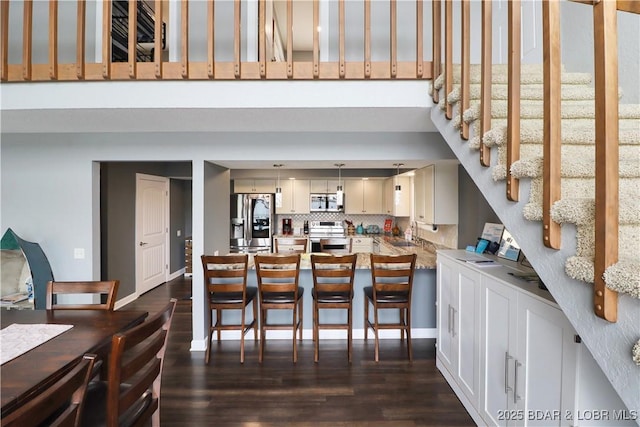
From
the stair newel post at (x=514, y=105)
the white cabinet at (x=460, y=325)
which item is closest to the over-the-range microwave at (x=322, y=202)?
the white cabinet at (x=460, y=325)

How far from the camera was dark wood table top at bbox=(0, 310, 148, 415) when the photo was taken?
51.2 inches

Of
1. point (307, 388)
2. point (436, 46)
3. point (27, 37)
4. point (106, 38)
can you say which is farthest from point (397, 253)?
point (27, 37)

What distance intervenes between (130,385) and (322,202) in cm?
526

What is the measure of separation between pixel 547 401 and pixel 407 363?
1.71 metres

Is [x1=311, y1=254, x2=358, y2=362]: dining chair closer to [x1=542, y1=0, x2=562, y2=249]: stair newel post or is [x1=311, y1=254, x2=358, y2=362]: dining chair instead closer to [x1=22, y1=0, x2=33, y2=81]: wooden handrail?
[x1=542, y1=0, x2=562, y2=249]: stair newel post

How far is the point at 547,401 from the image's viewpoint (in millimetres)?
1524

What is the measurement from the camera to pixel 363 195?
21.9 ft

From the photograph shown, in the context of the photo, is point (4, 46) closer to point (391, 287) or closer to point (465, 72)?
point (465, 72)

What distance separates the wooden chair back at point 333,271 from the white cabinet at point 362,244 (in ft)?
9.82

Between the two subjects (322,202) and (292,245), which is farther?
(322,202)

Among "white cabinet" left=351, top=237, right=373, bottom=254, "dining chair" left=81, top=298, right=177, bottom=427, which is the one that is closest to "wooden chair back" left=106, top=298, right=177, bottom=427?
"dining chair" left=81, top=298, right=177, bottom=427

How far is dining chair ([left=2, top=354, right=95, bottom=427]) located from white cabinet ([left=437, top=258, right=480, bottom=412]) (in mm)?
2214

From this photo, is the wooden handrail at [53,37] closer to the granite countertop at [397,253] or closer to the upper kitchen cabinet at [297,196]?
the granite countertop at [397,253]

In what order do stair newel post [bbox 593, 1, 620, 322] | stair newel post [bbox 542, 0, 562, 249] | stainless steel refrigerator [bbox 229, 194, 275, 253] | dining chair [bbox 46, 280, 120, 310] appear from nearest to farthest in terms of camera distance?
stair newel post [bbox 593, 1, 620, 322]
stair newel post [bbox 542, 0, 562, 249]
dining chair [bbox 46, 280, 120, 310]
stainless steel refrigerator [bbox 229, 194, 275, 253]
